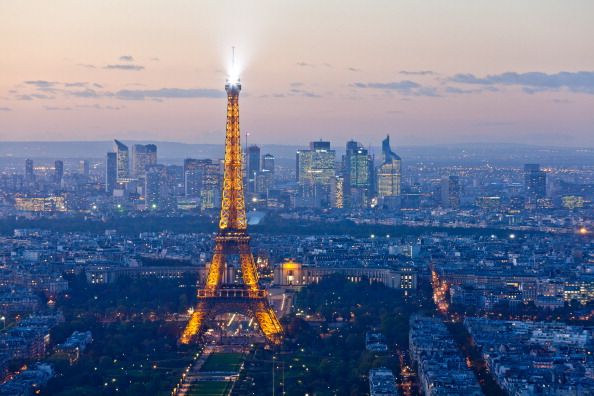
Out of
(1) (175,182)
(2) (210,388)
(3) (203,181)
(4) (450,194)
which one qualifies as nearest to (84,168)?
(1) (175,182)

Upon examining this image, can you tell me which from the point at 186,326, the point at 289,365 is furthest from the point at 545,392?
the point at 186,326

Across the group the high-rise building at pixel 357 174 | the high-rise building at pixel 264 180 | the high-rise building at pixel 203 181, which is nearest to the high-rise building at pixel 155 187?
the high-rise building at pixel 203 181

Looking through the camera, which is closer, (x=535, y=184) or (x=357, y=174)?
(x=535, y=184)

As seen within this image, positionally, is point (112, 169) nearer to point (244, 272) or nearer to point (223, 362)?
point (244, 272)

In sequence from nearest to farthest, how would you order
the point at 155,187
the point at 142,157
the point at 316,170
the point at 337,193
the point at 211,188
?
the point at 211,188, the point at 155,187, the point at 337,193, the point at 316,170, the point at 142,157

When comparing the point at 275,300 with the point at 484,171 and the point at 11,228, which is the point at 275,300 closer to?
the point at 11,228

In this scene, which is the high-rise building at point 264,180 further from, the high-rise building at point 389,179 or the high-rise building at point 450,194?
the high-rise building at point 450,194
